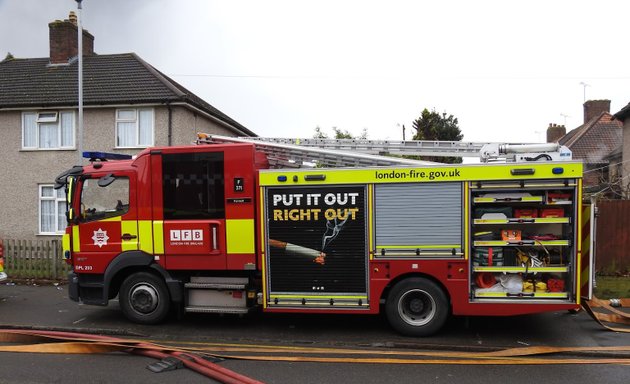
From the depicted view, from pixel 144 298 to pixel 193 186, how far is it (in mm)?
1907

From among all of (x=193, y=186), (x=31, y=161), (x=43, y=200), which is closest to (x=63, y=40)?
(x=31, y=161)

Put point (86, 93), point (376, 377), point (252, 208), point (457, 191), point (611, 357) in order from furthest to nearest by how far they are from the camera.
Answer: point (86, 93) < point (252, 208) < point (457, 191) < point (611, 357) < point (376, 377)

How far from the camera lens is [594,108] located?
32688 mm

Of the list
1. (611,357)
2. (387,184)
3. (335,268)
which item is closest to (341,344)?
(335,268)

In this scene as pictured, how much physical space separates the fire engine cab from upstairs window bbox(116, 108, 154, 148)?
8617 mm

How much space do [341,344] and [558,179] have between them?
3513 millimetres

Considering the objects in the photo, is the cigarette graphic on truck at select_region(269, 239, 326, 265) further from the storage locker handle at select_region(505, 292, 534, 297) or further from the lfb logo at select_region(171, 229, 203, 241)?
the storage locker handle at select_region(505, 292, 534, 297)

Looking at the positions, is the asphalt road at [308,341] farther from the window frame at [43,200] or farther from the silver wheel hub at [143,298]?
the window frame at [43,200]

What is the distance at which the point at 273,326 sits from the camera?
7.21 metres

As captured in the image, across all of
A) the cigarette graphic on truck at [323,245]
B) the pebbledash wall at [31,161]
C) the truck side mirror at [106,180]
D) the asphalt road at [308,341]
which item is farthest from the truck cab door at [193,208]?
the pebbledash wall at [31,161]

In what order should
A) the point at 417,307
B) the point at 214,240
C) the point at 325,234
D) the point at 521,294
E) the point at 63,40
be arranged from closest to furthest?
1. the point at 521,294
2. the point at 417,307
3. the point at 325,234
4. the point at 214,240
5. the point at 63,40

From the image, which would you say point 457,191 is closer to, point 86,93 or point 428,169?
point 428,169

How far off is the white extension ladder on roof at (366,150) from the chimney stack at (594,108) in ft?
99.0

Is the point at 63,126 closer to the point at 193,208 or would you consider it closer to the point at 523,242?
the point at 193,208
